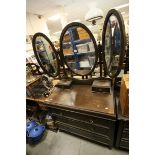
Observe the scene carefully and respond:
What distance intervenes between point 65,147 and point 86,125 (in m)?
0.49

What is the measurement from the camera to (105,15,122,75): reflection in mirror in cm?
106

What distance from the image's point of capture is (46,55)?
5.41ft

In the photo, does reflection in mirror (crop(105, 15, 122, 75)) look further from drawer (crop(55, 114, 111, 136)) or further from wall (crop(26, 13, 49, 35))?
wall (crop(26, 13, 49, 35))

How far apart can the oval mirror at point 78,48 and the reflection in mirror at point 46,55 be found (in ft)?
0.64

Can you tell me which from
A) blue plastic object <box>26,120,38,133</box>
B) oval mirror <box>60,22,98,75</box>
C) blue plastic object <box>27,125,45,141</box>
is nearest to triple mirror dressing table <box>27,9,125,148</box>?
oval mirror <box>60,22,98,75</box>

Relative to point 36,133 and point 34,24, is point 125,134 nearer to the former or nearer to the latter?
point 36,133

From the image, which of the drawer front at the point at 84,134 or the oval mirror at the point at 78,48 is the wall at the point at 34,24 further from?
the drawer front at the point at 84,134

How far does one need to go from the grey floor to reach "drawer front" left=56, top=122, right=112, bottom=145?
108mm

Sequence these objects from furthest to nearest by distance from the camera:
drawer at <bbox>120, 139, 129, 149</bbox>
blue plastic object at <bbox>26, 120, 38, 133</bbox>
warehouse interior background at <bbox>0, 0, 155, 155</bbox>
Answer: blue plastic object at <bbox>26, 120, 38, 133</bbox> → drawer at <bbox>120, 139, 129, 149</bbox> → warehouse interior background at <bbox>0, 0, 155, 155</bbox>

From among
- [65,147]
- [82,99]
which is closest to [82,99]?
[82,99]

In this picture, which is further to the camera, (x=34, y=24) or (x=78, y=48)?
(x=34, y=24)
